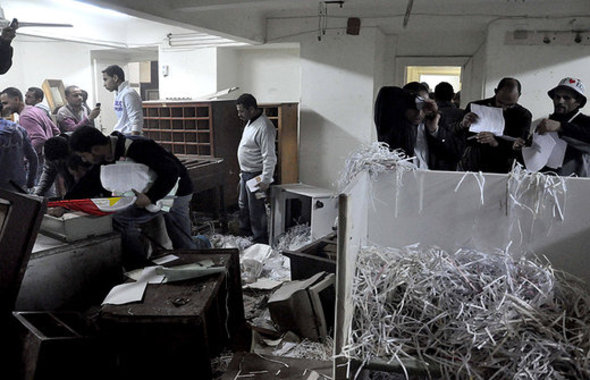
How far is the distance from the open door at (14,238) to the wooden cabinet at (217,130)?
10.5 feet

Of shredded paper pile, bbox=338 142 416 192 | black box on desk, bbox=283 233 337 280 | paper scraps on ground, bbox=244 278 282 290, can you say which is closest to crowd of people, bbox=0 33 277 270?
paper scraps on ground, bbox=244 278 282 290

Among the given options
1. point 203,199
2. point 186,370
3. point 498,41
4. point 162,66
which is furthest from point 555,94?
point 162,66

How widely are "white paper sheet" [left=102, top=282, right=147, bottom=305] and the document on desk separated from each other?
2530 millimetres

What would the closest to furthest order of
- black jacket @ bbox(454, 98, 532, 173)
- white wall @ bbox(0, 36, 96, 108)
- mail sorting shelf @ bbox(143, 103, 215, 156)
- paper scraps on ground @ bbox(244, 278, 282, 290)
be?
black jacket @ bbox(454, 98, 532, 173)
paper scraps on ground @ bbox(244, 278, 282, 290)
mail sorting shelf @ bbox(143, 103, 215, 156)
white wall @ bbox(0, 36, 96, 108)

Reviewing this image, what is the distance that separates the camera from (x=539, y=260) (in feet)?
6.44

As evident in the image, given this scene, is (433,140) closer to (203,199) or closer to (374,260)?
(374,260)

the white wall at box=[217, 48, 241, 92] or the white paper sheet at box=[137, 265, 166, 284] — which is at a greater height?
the white wall at box=[217, 48, 241, 92]

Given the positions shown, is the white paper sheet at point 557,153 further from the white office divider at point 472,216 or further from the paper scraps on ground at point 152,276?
the paper scraps on ground at point 152,276

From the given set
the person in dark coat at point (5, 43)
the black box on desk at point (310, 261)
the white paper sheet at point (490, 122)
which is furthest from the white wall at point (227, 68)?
the white paper sheet at point (490, 122)

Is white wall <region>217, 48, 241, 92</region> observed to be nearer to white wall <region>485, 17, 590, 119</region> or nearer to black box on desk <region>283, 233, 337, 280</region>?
white wall <region>485, 17, 590, 119</region>

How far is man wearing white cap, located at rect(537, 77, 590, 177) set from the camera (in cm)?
295

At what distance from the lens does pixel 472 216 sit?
2.04 metres

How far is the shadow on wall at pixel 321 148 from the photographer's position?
5625mm

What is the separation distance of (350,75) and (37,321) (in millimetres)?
4354
